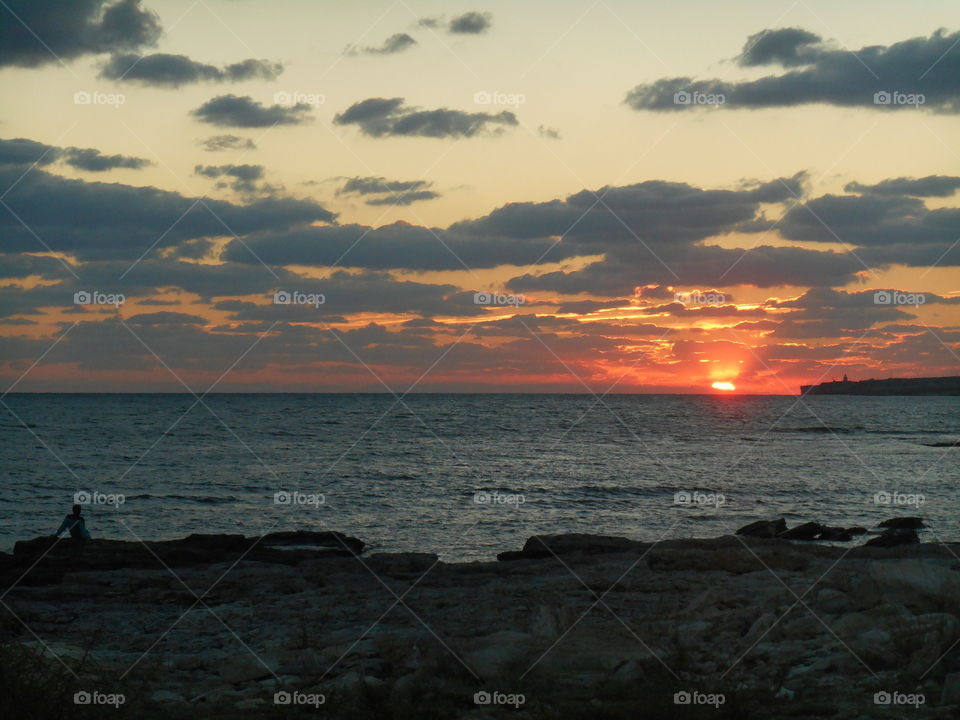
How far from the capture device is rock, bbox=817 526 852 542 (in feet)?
95.3

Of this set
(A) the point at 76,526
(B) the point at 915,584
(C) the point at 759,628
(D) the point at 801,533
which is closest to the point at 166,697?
(C) the point at 759,628

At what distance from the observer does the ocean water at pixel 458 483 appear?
31.6 meters

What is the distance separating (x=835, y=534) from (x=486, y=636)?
70.1 ft

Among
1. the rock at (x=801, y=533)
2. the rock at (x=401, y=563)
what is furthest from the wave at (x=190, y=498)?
A: the rock at (x=801, y=533)

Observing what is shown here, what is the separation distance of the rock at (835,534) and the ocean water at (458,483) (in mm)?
2567

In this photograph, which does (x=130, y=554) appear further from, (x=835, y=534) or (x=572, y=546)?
(x=835, y=534)

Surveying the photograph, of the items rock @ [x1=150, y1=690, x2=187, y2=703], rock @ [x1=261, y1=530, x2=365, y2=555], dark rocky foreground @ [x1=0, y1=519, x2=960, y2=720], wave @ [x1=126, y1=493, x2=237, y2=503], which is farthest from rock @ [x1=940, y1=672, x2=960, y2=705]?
wave @ [x1=126, y1=493, x2=237, y2=503]

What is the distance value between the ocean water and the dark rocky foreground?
25.9ft

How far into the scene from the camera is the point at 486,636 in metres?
12.0

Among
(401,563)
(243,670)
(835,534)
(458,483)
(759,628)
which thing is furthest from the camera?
(458,483)

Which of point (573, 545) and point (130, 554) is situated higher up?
point (130, 554)

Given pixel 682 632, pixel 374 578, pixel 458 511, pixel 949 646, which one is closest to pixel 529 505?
pixel 458 511

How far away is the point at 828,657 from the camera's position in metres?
10.0

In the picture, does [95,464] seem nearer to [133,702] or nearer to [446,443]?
[446,443]
